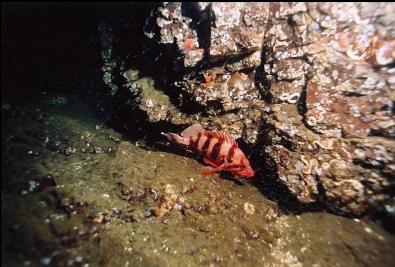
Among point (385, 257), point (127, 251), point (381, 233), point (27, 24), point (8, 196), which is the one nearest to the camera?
point (8, 196)

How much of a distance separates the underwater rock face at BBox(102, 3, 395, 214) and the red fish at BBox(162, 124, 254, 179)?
0.27 metres

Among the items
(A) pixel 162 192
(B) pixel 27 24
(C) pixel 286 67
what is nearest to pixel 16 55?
(B) pixel 27 24

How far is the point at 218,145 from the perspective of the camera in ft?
13.8

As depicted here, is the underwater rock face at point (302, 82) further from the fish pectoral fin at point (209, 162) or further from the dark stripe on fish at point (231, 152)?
the fish pectoral fin at point (209, 162)

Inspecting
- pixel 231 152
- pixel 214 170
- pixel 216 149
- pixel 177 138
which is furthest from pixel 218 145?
pixel 177 138

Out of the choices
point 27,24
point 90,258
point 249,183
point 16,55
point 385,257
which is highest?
point 27,24

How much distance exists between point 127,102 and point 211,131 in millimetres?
1421

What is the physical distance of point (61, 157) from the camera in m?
3.76

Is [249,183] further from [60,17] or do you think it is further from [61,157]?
[60,17]

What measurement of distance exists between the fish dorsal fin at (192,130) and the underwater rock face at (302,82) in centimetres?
30

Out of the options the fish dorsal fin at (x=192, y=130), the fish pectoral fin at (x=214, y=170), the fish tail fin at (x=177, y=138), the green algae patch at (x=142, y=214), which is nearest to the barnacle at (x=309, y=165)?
the green algae patch at (x=142, y=214)

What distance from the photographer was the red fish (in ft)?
13.9

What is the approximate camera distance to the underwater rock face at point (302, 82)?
3.78m

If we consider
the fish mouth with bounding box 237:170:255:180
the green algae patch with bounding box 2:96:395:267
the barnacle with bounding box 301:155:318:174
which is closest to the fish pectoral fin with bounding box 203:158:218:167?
the green algae patch with bounding box 2:96:395:267
